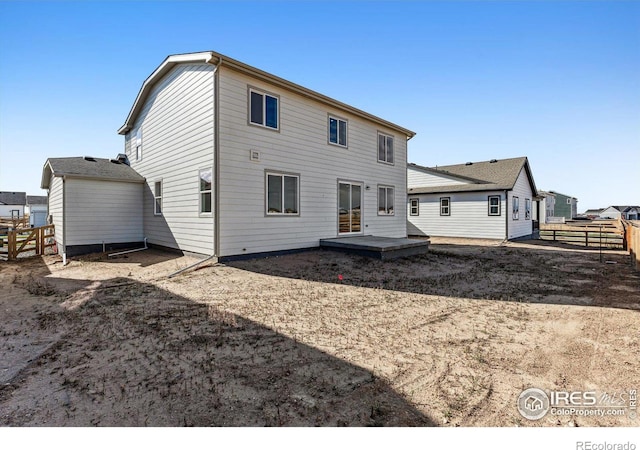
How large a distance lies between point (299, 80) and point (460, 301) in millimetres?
9059

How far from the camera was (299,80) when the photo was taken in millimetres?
10805

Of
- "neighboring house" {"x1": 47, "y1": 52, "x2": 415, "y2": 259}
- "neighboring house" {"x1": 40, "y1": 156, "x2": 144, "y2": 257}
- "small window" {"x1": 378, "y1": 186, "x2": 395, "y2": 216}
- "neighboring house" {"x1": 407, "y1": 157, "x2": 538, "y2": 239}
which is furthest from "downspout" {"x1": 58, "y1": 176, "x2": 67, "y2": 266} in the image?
"neighboring house" {"x1": 407, "y1": 157, "x2": 538, "y2": 239}

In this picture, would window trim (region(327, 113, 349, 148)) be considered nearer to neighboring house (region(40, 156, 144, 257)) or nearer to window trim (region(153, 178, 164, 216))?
window trim (region(153, 178, 164, 216))

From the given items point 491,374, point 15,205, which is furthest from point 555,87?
point 15,205

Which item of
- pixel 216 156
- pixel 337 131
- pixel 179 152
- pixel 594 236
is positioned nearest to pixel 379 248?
pixel 337 131

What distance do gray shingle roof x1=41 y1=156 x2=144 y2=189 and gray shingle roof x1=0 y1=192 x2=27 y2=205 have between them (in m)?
51.9

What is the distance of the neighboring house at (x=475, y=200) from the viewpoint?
→ 18250 millimetres

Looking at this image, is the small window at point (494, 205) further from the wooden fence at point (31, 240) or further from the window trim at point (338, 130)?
the wooden fence at point (31, 240)

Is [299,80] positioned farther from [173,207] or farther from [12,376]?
[12,376]

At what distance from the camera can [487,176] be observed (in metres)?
20.0

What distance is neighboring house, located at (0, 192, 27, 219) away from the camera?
4900 cm

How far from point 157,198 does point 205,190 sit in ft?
13.6

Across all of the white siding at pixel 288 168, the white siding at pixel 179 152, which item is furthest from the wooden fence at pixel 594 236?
the white siding at pixel 179 152

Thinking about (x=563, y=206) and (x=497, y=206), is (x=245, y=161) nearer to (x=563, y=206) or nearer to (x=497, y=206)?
(x=497, y=206)
